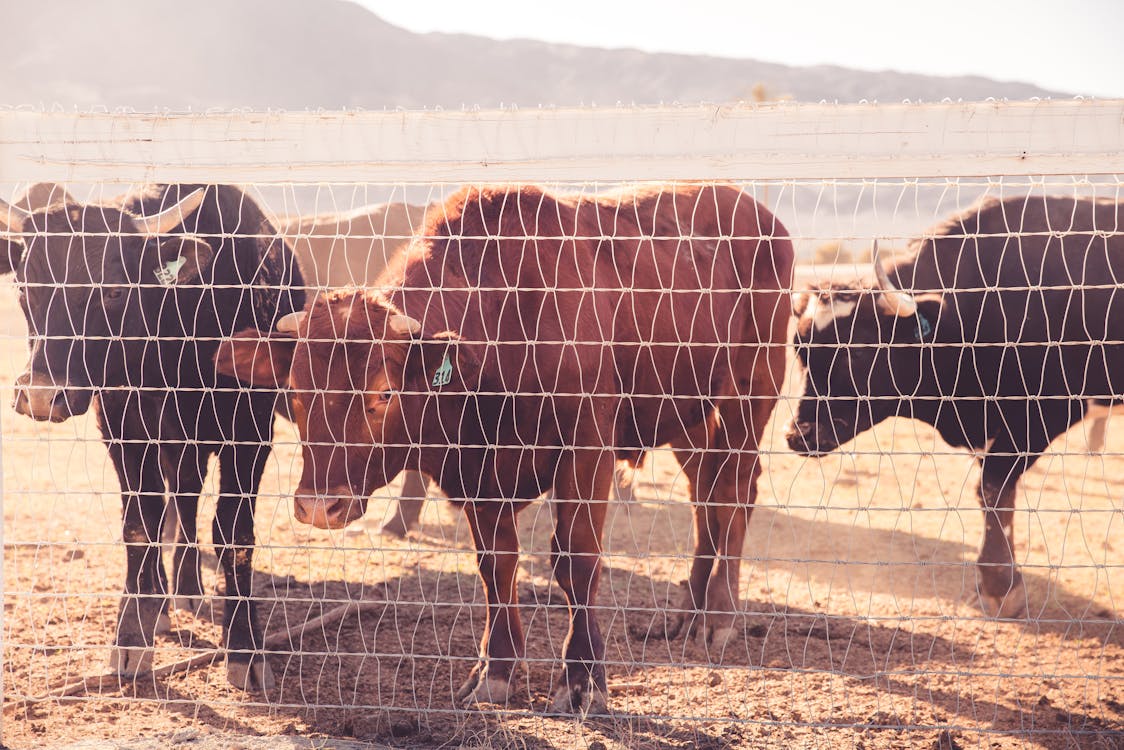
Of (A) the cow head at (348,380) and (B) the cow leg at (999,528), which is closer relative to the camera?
(A) the cow head at (348,380)

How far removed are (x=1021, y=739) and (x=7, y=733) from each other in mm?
3876

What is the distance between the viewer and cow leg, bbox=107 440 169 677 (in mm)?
4258

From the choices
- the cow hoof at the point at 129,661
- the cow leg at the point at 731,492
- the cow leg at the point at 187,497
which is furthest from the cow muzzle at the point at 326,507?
the cow leg at the point at 731,492

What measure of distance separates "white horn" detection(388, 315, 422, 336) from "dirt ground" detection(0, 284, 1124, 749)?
795mm

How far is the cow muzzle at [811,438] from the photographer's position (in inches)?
213

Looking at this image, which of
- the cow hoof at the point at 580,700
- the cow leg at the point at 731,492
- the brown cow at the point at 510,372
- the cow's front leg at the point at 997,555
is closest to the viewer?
the brown cow at the point at 510,372

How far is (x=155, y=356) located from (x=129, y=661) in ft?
4.43

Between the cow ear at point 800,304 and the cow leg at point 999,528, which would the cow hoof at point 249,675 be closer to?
the cow ear at point 800,304

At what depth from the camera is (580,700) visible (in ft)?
13.1

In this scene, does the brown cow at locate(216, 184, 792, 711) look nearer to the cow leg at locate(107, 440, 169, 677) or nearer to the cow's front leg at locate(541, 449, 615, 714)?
the cow's front leg at locate(541, 449, 615, 714)

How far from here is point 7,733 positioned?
Answer: 3.65 meters

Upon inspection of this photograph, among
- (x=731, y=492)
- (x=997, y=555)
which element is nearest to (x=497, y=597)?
(x=731, y=492)

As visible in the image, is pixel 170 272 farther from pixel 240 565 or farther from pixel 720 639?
pixel 720 639

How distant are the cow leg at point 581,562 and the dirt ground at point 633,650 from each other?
148mm
